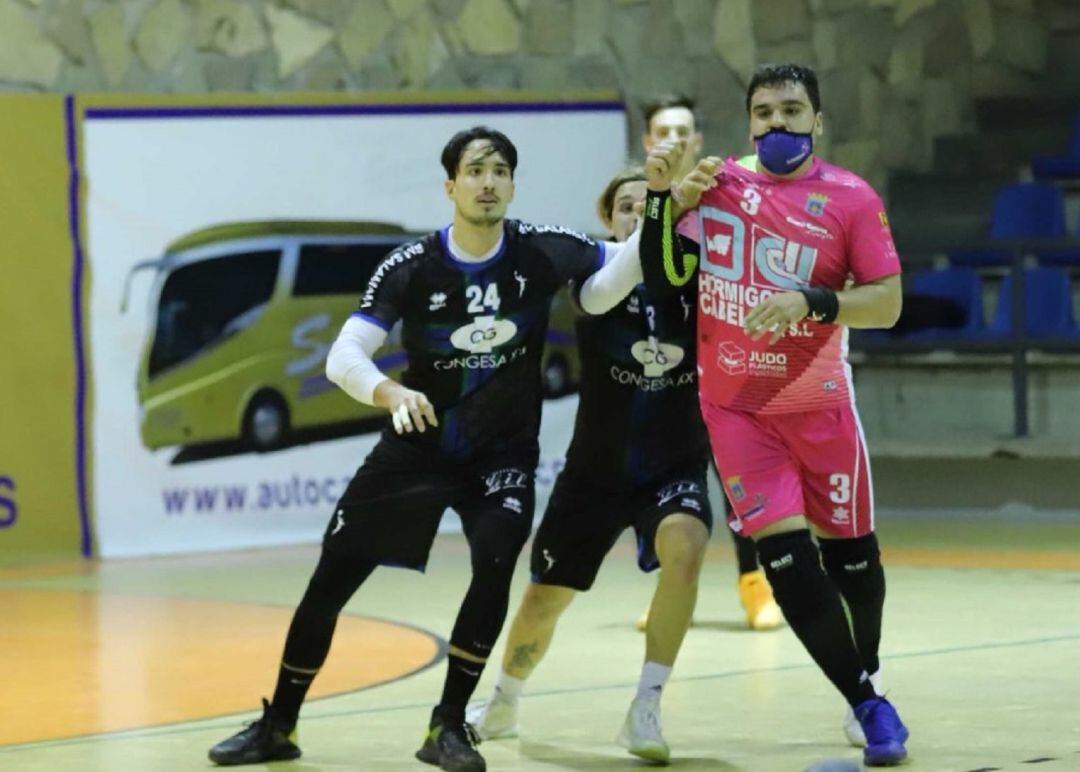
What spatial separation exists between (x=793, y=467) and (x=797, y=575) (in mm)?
336

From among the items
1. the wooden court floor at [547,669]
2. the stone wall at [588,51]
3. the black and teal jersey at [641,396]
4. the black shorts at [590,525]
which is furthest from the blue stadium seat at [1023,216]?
the black shorts at [590,525]

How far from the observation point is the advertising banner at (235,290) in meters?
11.9

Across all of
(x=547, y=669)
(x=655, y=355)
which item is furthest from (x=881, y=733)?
(x=547, y=669)

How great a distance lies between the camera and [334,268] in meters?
12.4

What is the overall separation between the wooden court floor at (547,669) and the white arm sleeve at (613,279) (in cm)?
125

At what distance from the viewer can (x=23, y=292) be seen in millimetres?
11766

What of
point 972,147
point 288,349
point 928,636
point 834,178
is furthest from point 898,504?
point 834,178

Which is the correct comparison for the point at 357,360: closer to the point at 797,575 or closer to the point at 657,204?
the point at 657,204

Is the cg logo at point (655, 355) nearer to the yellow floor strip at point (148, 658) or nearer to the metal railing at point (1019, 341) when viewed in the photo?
the yellow floor strip at point (148, 658)

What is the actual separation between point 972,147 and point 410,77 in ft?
13.6

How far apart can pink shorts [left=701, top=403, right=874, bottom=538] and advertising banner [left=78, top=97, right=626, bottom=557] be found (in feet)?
20.6

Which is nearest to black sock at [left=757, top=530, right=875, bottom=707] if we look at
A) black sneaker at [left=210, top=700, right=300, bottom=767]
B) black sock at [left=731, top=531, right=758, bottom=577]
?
black sneaker at [left=210, top=700, right=300, bottom=767]

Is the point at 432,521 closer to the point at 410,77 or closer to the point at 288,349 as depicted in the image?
the point at 288,349

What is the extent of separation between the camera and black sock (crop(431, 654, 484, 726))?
6.08 meters
